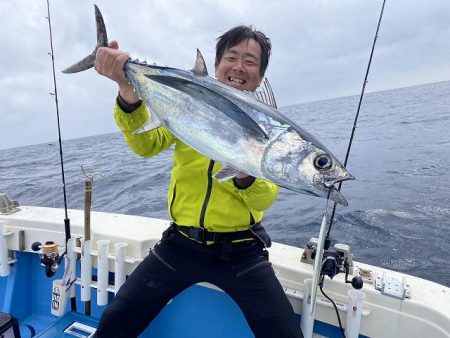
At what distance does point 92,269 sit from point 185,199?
1675 millimetres

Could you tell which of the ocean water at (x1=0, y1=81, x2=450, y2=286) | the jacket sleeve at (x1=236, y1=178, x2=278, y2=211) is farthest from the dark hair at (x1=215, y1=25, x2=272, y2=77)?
the jacket sleeve at (x1=236, y1=178, x2=278, y2=211)

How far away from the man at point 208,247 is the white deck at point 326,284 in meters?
0.43

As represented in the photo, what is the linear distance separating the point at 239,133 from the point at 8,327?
267cm

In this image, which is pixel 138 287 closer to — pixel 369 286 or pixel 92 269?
pixel 92 269

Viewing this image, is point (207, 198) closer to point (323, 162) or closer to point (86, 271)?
point (323, 162)

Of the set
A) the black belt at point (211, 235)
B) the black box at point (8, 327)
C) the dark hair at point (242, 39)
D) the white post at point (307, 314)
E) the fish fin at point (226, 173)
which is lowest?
the black box at point (8, 327)

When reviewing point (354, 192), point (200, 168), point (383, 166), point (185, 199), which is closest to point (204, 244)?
point (185, 199)

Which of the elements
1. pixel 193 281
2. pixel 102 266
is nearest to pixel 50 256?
pixel 102 266

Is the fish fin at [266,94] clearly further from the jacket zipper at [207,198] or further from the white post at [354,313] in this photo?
the white post at [354,313]

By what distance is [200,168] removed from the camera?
2.59 metres

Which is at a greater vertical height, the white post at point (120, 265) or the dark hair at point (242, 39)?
the dark hair at point (242, 39)

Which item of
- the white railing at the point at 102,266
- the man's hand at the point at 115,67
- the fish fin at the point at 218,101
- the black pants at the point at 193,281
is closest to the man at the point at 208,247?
Result: the black pants at the point at 193,281

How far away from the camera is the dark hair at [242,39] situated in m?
2.78

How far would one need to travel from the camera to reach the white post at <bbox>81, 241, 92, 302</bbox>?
3.29 meters
